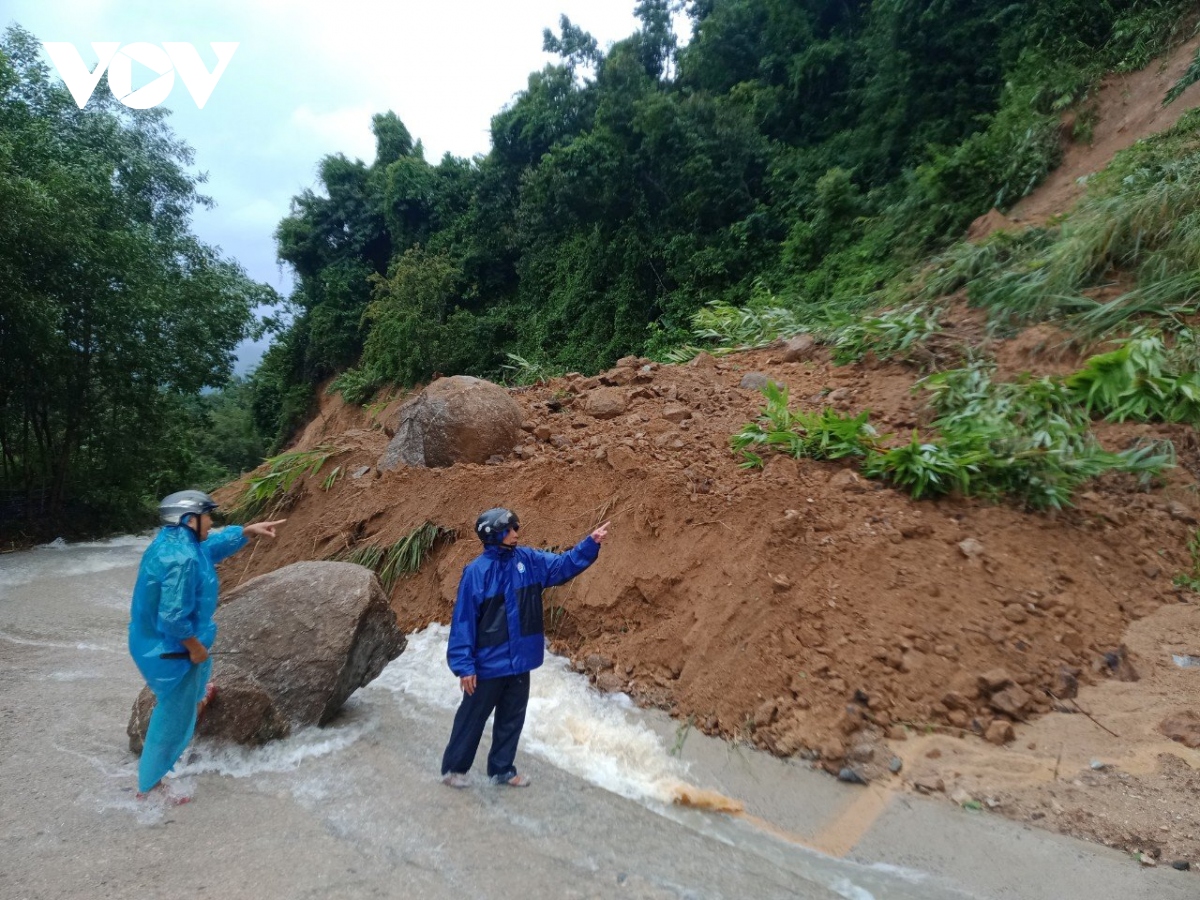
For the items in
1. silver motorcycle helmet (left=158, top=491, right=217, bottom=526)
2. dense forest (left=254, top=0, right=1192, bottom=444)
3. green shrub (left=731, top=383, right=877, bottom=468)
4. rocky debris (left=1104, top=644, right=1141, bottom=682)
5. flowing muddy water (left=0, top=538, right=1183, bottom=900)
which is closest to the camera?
flowing muddy water (left=0, top=538, right=1183, bottom=900)

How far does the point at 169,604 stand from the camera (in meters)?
3.13

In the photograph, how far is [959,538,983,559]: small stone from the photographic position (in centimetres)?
463

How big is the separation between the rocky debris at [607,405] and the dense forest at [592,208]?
2780 millimetres

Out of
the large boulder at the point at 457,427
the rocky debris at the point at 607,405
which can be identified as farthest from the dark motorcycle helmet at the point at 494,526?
the rocky debris at the point at 607,405

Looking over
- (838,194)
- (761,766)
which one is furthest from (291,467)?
(838,194)

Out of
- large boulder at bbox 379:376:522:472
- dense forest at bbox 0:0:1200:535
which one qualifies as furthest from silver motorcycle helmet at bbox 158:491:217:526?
dense forest at bbox 0:0:1200:535

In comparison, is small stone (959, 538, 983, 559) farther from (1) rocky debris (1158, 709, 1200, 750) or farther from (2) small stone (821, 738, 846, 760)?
(2) small stone (821, 738, 846, 760)

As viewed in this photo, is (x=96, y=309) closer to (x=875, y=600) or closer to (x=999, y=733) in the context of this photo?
(x=875, y=600)

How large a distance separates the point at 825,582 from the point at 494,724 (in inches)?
84.4

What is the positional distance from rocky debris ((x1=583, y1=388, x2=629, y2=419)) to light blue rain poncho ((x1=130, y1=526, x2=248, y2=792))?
15.2 ft

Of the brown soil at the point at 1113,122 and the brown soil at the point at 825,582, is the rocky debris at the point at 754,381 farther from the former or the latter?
the brown soil at the point at 1113,122

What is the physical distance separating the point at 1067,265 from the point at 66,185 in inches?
461

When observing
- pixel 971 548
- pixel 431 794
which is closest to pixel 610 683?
pixel 431 794

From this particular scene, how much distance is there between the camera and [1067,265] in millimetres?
7176
